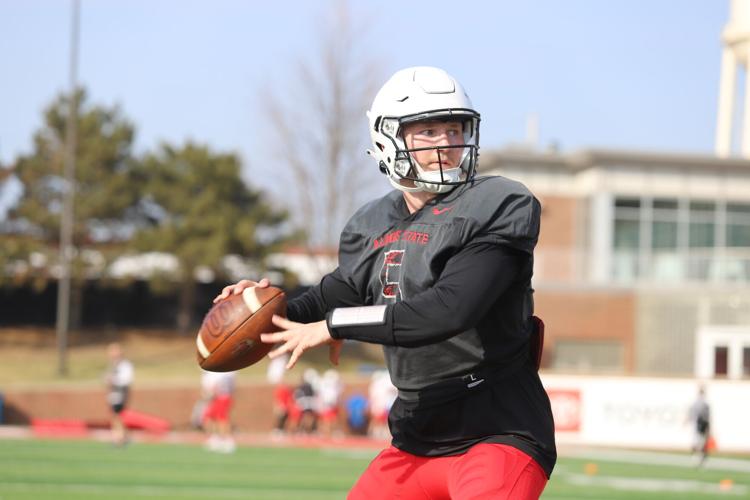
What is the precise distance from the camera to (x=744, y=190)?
36.4 meters

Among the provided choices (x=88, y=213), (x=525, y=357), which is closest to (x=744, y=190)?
(x=88, y=213)

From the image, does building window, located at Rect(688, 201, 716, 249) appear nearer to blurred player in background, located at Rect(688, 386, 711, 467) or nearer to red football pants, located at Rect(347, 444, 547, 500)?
blurred player in background, located at Rect(688, 386, 711, 467)

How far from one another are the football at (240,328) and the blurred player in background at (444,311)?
8 centimetres

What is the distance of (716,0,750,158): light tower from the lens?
39100 mm

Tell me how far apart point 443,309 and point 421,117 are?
765mm

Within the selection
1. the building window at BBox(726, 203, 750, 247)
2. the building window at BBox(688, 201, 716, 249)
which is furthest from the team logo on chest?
the building window at BBox(726, 203, 750, 247)

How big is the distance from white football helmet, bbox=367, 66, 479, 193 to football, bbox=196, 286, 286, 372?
64 centimetres

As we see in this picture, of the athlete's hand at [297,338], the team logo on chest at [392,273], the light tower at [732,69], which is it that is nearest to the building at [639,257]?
the light tower at [732,69]

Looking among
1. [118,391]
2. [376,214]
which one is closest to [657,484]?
[118,391]

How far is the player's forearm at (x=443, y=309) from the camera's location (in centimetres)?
347

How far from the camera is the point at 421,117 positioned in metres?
3.86

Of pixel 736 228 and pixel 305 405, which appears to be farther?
pixel 736 228

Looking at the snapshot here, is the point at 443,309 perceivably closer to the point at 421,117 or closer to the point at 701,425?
the point at 421,117

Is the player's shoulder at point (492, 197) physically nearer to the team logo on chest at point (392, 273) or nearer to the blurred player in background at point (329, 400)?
the team logo on chest at point (392, 273)
